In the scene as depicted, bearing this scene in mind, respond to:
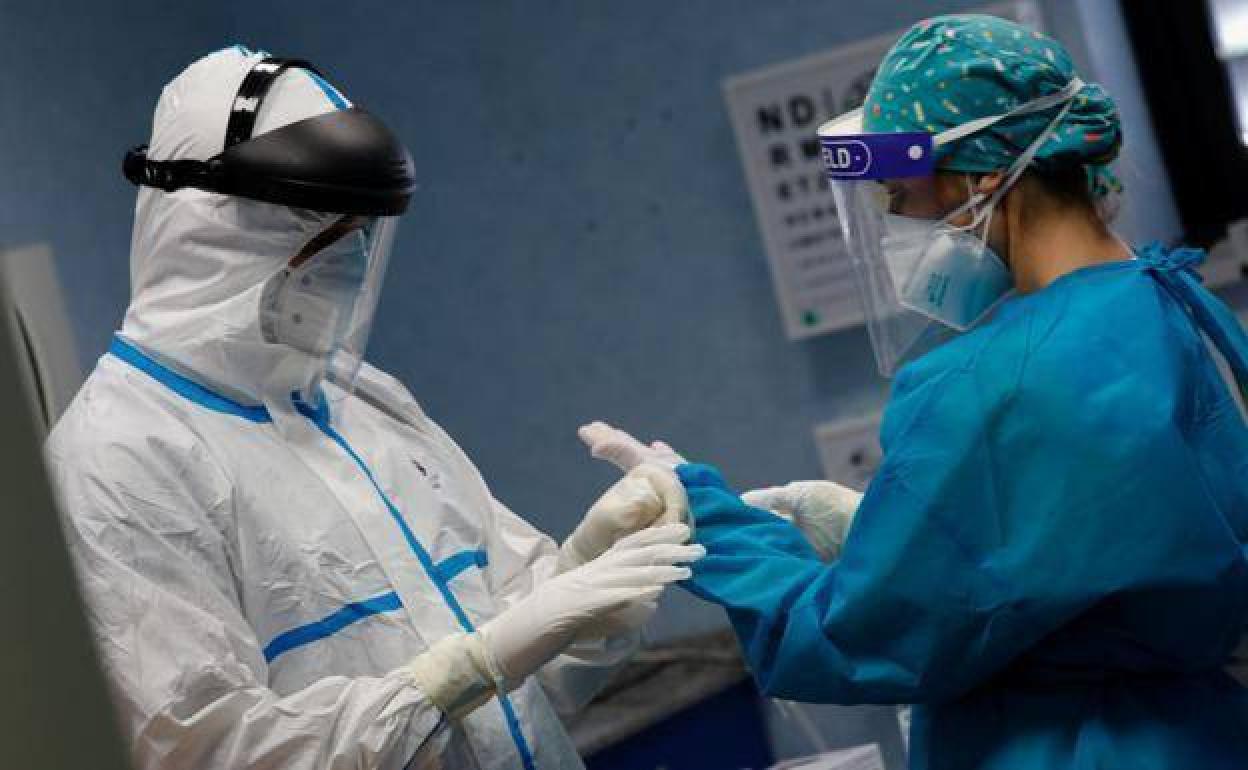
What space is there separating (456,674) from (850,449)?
1.86 meters

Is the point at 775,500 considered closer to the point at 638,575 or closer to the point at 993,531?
the point at 638,575

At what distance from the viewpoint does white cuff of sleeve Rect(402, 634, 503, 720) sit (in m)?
1.60

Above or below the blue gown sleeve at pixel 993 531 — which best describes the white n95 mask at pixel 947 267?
above

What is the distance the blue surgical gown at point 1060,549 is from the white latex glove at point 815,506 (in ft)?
1.59

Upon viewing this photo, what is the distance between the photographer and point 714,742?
3.23 metres

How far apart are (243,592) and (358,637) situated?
5.4 inches

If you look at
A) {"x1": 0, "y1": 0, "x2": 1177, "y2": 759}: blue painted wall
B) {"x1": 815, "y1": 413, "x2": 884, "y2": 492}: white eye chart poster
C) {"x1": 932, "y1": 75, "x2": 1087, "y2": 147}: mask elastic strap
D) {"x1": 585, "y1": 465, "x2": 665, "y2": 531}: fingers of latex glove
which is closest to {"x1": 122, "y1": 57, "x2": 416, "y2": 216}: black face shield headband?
{"x1": 585, "y1": 465, "x2": 665, "y2": 531}: fingers of latex glove

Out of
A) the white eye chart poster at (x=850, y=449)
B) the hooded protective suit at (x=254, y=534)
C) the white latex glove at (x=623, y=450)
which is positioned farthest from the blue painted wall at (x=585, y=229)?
the hooded protective suit at (x=254, y=534)

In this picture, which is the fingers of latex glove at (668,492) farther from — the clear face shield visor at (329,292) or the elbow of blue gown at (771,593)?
the clear face shield visor at (329,292)

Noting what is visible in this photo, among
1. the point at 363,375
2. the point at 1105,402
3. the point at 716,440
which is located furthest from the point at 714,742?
the point at 1105,402

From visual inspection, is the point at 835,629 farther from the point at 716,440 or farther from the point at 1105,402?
the point at 716,440

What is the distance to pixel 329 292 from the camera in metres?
1.84

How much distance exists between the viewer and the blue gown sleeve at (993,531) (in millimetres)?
1380

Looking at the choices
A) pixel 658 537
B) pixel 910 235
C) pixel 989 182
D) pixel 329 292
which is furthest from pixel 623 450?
pixel 989 182
